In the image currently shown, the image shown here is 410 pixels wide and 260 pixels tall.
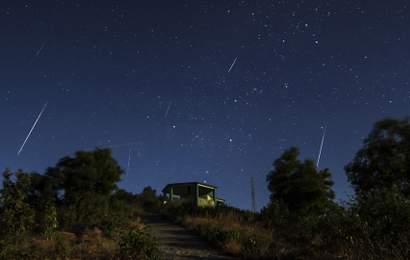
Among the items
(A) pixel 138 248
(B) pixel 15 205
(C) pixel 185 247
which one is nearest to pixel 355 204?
(C) pixel 185 247

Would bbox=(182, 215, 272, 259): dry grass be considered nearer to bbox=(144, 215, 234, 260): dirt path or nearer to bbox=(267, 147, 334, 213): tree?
bbox=(144, 215, 234, 260): dirt path

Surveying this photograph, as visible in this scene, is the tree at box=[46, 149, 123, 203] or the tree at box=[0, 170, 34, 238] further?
the tree at box=[46, 149, 123, 203]

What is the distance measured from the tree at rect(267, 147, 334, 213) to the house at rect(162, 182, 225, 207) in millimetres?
12869

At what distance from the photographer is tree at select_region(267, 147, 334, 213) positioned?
32.4 metres

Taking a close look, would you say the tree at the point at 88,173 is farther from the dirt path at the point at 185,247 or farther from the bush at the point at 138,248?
the bush at the point at 138,248

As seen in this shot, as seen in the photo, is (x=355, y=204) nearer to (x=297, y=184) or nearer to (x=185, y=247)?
(x=185, y=247)

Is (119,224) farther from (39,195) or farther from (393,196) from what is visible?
(39,195)

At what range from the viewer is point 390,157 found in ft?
93.2

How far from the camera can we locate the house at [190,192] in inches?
1781

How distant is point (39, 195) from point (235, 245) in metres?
22.6

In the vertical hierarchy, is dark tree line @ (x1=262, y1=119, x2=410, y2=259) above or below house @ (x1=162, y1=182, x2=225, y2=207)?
below

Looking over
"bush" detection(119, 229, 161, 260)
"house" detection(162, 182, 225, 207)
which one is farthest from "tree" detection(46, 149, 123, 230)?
"bush" detection(119, 229, 161, 260)

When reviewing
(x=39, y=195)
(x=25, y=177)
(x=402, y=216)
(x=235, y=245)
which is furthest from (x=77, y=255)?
(x=39, y=195)

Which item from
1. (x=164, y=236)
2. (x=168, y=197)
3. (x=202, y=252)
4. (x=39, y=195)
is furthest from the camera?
(x=168, y=197)
